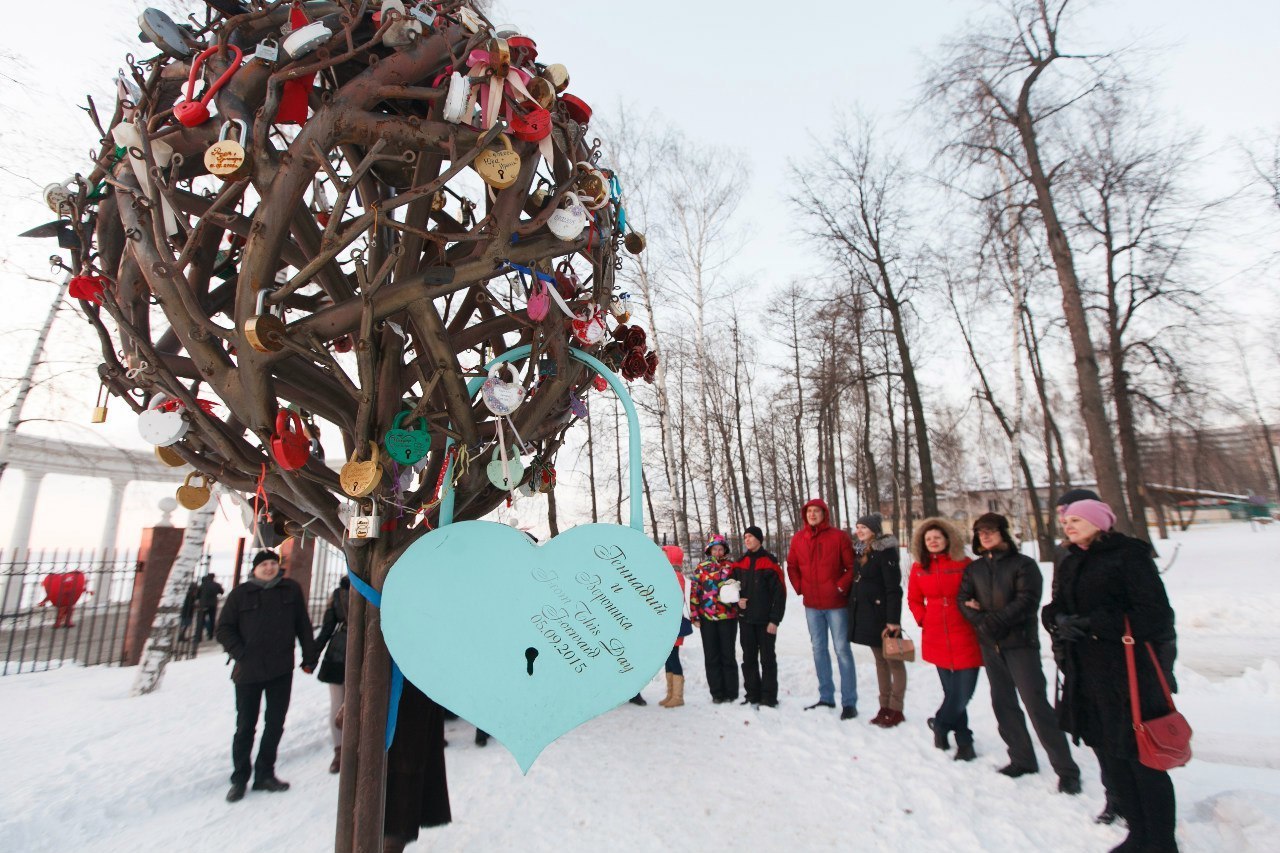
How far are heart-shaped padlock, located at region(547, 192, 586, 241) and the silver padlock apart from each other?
0.66 metres

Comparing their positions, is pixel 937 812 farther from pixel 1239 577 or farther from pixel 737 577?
pixel 1239 577

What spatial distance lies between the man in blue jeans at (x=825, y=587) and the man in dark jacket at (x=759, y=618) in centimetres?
29

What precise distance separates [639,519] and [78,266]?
4.91ft

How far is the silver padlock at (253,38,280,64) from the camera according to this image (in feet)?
4.42

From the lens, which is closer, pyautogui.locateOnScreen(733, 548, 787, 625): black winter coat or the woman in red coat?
the woman in red coat

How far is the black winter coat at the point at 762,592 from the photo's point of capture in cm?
642

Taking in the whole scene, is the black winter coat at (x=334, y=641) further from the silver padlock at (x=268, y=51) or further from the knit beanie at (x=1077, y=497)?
the knit beanie at (x=1077, y=497)

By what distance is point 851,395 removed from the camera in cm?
2133

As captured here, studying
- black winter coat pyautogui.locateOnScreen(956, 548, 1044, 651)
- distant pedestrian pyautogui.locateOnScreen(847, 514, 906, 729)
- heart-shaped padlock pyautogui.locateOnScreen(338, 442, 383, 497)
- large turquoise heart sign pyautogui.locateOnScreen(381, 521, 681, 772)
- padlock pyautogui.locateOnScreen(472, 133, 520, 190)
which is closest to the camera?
large turquoise heart sign pyautogui.locateOnScreen(381, 521, 681, 772)

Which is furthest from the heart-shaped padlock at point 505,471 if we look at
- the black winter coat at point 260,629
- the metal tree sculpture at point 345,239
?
the black winter coat at point 260,629

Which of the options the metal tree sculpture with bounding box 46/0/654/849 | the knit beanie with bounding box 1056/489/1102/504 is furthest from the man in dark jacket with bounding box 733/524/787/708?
the metal tree sculpture with bounding box 46/0/654/849

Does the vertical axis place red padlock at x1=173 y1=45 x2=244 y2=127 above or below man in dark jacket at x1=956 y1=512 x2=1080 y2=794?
above

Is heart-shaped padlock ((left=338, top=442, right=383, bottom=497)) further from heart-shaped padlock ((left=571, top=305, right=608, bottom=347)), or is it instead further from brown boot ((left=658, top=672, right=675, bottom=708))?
brown boot ((left=658, top=672, right=675, bottom=708))

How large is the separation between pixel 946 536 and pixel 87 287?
5256 millimetres
